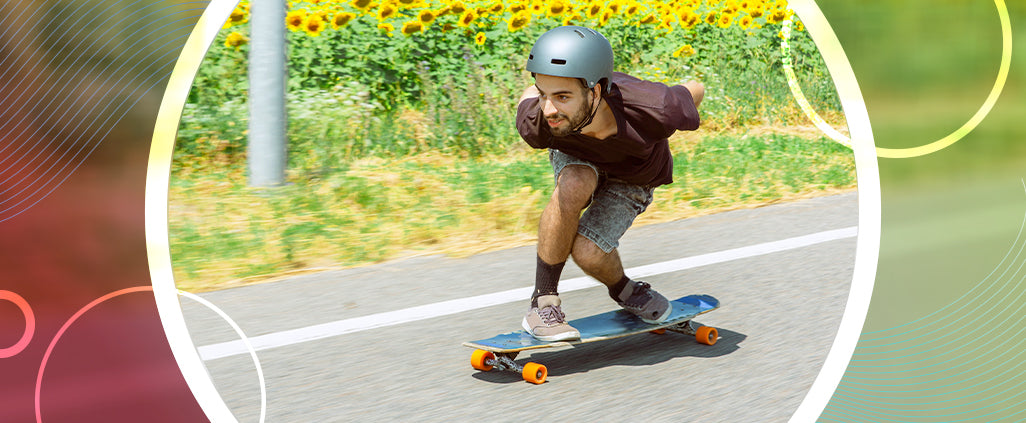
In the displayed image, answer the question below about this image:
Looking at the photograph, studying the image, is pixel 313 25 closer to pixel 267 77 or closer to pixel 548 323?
pixel 267 77

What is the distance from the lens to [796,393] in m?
4.34

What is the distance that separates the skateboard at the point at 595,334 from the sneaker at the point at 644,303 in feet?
0.11

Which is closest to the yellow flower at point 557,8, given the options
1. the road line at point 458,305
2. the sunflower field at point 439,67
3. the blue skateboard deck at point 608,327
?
the sunflower field at point 439,67

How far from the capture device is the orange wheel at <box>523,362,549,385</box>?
172 inches

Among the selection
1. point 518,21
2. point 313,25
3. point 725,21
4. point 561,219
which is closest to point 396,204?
point 313,25

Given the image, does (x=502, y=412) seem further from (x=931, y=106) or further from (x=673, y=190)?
(x=673, y=190)

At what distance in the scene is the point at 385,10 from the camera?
7805 millimetres

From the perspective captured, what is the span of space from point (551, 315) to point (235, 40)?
3974 millimetres

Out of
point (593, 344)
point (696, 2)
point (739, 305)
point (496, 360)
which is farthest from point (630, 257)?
point (696, 2)

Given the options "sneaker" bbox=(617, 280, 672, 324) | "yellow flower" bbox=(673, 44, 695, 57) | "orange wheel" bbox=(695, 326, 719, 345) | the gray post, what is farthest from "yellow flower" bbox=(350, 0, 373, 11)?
"orange wheel" bbox=(695, 326, 719, 345)

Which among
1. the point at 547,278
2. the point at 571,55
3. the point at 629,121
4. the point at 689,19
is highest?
the point at 689,19

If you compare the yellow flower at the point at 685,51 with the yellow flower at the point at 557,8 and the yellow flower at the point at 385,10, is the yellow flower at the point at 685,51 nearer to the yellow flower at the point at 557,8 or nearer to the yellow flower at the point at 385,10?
the yellow flower at the point at 557,8

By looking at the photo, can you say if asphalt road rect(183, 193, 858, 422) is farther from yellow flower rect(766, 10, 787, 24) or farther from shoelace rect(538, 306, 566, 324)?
yellow flower rect(766, 10, 787, 24)

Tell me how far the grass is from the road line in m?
0.85
